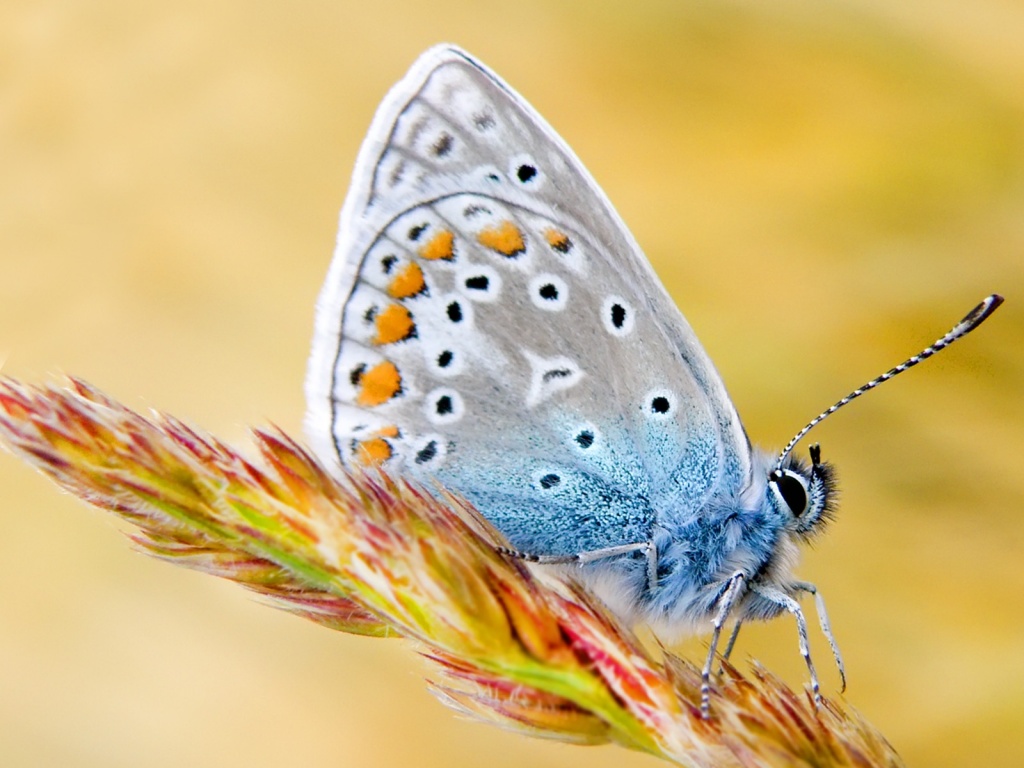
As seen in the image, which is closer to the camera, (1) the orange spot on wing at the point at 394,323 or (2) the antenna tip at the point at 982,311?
(2) the antenna tip at the point at 982,311

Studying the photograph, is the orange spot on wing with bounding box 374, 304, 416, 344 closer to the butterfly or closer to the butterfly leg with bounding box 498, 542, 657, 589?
the butterfly

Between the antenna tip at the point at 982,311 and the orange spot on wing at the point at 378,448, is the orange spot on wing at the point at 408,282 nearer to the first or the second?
the orange spot on wing at the point at 378,448

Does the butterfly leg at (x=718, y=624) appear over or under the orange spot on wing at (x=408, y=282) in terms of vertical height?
under

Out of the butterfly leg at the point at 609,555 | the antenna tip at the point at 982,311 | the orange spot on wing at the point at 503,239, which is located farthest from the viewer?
the orange spot on wing at the point at 503,239

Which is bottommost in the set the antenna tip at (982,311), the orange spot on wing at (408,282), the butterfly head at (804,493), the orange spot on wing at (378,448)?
the butterfly head at (804,493)

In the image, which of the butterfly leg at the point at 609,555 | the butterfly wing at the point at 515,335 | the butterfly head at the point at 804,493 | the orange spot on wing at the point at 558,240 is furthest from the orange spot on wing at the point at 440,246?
the butterfly head at the point at 804,493

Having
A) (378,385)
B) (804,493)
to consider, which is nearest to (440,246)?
(378,385)

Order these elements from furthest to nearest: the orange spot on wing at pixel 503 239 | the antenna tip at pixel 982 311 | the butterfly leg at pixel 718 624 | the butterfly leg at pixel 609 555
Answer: the orange spot on wing at pixel 503 239
the butterfly leg at pixel 609 555
the antenna tip at pixel 982 311
the butterfly leg at pixel 718 624

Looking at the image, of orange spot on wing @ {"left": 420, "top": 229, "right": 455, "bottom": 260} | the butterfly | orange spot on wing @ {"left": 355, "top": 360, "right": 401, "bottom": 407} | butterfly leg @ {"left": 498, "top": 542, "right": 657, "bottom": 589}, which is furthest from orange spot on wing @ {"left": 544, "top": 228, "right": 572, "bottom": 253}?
butterfly leg @ {"left": 498, "top": 542, "right": 657, "bottom": 589}

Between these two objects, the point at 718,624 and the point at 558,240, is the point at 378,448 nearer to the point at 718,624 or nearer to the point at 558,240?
the point at 558,240
